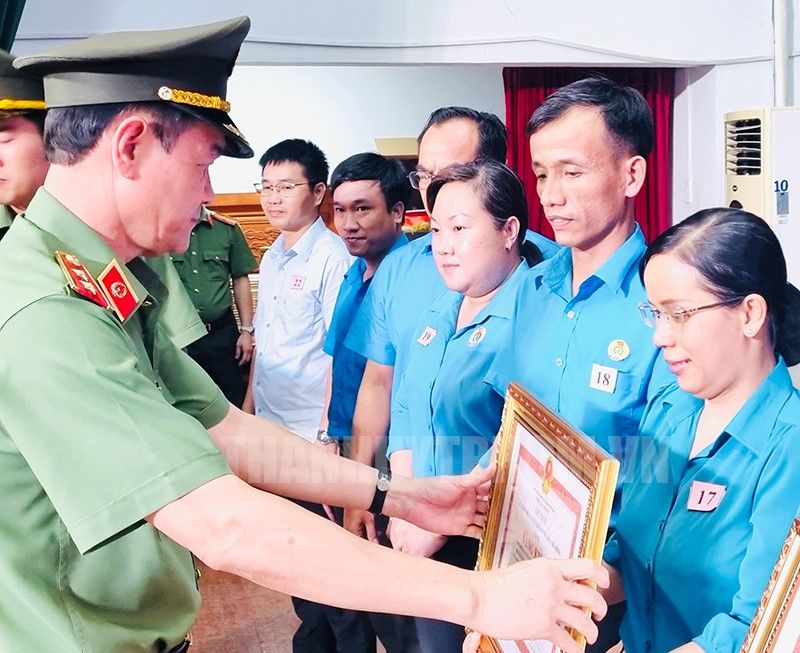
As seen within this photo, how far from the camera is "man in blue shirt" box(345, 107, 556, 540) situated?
2527 millimetres

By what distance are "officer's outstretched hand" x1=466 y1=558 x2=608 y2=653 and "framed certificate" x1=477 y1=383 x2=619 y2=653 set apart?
0.8 inches

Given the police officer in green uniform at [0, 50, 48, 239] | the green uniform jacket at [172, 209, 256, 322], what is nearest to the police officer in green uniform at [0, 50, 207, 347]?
the police officer in green uniform at [0, 50, 48, 239]

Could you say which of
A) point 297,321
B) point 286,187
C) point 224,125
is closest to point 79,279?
point 224,125

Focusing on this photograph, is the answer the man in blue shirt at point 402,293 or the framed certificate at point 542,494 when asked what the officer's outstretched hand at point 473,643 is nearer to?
the framed certificate at point 542,494

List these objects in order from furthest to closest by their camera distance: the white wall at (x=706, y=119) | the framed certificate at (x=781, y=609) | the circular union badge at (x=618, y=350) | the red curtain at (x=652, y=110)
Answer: the red curtain at (x=652, y=110) → the white wall at (x=706, y=119) → the circular union badge at (x=618, y=350) → the framed certificate at (x=781, y=609)

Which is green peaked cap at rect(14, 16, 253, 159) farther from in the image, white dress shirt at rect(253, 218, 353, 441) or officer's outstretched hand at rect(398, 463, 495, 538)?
white dress shirt at rect(253, 218, 353, 441)

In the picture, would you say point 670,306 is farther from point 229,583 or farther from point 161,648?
point 229,583

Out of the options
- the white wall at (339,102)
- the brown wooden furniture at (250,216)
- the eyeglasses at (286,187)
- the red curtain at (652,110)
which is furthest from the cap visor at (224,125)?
the white wall at (339,102)

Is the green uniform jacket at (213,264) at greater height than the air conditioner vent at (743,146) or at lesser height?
lesser

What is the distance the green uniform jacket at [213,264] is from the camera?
4.24m

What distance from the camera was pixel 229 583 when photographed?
391 centimetres

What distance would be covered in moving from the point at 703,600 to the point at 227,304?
326cm

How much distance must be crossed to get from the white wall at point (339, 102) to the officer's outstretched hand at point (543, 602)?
5.06m

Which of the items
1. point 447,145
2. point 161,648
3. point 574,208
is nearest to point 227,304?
point 447,145
